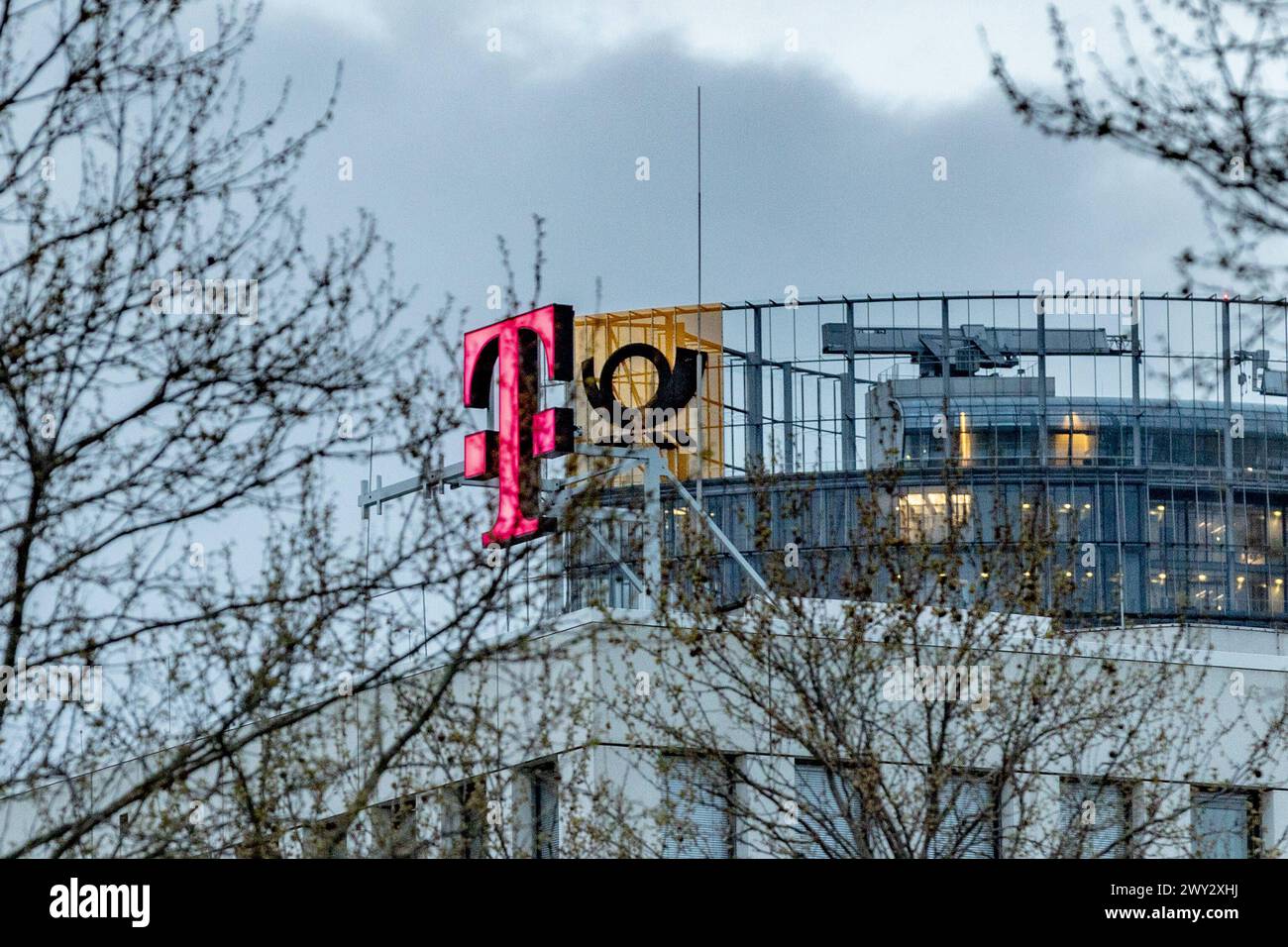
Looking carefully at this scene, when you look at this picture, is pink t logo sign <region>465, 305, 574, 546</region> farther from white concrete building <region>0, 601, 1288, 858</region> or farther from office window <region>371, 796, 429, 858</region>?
office window <region>371, 796, 429, 858</region>

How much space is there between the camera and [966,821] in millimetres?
18453

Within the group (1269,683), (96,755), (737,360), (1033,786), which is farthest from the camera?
(737,360)

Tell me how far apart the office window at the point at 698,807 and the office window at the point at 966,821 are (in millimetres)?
2099

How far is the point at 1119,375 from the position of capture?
235 feet

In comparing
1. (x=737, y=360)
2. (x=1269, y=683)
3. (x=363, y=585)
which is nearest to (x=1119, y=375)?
(x=737, y=360)

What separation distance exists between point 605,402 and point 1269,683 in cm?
1288

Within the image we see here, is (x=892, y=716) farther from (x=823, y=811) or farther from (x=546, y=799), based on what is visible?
(x=546, y=799)

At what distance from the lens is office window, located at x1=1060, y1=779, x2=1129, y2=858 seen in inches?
730

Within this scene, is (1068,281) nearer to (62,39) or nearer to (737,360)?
(737,360)

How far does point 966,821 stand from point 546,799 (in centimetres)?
472

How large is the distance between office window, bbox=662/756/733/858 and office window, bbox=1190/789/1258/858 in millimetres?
5357

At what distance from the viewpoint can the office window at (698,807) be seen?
18719 mm

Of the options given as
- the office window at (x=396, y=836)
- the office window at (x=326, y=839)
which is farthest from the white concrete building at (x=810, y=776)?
the office window at (x=326, y=839)
